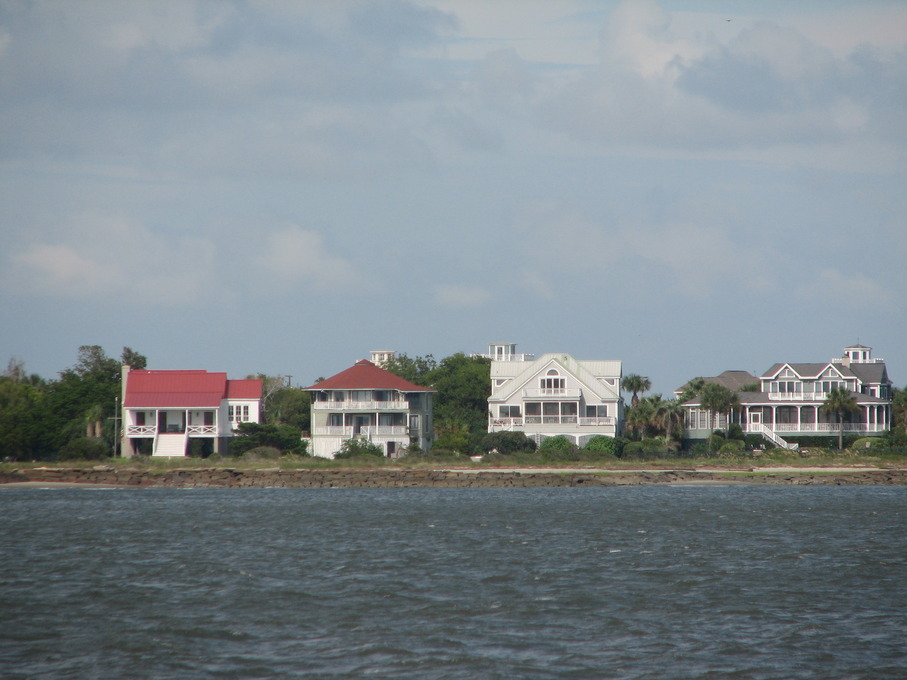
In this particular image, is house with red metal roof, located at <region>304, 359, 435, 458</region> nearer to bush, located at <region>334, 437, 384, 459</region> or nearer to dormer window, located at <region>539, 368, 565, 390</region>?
bush, located at <region>334, 437, 384, 459</region>

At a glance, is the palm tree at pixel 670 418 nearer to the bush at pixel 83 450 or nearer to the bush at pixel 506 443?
the bush at pixel 506 443

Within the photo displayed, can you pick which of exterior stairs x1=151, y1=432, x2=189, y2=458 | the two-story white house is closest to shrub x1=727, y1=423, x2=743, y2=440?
the two-story white house

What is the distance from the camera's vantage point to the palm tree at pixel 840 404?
7344 centimetres

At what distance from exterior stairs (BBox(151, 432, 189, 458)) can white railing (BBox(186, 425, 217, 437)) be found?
0.42 metres

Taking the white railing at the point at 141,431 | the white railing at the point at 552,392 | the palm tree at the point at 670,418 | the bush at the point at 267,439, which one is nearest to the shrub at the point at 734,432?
the palm tree at the point at 670,418

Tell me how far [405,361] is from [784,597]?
85.0m

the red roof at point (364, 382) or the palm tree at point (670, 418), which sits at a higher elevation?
the red roof at point (364, 382)

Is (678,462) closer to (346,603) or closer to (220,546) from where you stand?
(220,546)

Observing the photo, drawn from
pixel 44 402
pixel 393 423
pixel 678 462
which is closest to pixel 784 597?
pixel 678 462

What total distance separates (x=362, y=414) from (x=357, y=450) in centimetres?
371

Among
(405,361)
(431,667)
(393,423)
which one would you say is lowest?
(431,667)

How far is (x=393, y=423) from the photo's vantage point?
72.8 metres

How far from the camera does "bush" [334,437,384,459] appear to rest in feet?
227

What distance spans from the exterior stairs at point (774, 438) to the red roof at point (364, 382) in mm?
23718
